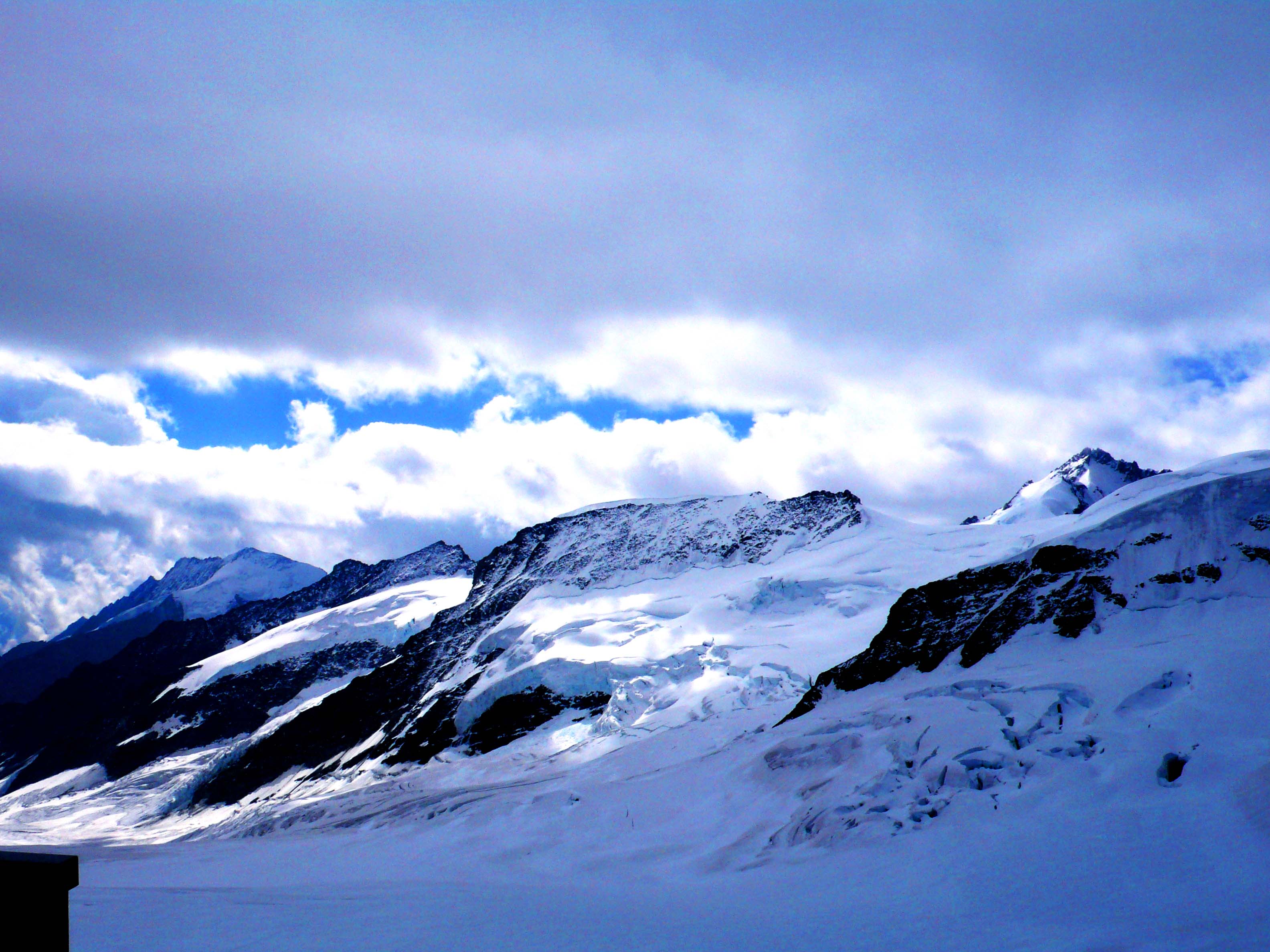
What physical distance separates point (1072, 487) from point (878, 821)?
16498 centimetres

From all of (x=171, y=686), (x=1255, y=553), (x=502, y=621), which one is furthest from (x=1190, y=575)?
(x=171, y=686)

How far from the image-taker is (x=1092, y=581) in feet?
106

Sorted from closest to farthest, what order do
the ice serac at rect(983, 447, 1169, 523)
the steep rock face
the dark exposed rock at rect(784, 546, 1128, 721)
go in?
the dark exposed rock at rect(784, 546, 1128, 721) → the steep rock face → the ice serac at rect(983, 447, 1169, 523)

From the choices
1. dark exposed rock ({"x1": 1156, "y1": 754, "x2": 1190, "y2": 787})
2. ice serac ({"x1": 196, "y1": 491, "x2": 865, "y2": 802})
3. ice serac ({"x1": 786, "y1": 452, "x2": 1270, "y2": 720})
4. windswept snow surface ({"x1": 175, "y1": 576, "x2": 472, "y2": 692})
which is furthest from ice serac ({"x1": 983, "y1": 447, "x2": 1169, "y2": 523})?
dark exposed rock ({"x1": 1156, "y1": 754, "x2": 1190, "y2": 787})

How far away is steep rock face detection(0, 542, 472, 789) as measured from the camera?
12081 cm

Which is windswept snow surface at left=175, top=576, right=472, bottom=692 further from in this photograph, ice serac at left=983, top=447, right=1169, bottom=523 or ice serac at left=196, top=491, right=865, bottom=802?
ice serac at left=983, top=447, right=1169, bottom=523

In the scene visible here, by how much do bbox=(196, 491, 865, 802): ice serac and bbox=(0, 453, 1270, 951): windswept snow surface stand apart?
16997mm

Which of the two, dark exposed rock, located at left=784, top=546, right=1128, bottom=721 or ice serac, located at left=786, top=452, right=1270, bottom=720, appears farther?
dark exposed rock, located at left=784, top=546, right=1128, bottom=721

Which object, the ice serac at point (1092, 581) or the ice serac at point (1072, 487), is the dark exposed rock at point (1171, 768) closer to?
the ice serac at point (1092, 581)

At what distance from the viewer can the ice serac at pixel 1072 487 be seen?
147000mm

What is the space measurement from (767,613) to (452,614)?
5027 cm

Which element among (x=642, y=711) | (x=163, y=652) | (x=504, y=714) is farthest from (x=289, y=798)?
(x=163, y=652)

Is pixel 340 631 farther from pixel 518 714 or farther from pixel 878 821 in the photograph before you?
pixel 878 821

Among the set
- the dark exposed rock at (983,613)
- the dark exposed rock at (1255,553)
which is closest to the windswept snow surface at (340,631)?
the dark exposed rock at (983,613)
